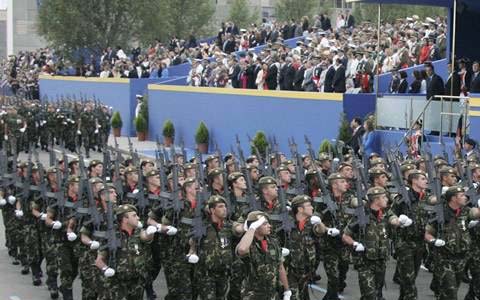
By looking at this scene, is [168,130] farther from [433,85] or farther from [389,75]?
[433,85]

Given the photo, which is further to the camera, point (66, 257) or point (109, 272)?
point (66, 257)

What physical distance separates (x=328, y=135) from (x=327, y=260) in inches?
587

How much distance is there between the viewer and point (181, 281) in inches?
455

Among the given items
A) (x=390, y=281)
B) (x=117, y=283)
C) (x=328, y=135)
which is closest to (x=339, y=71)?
(x=328, y=135)

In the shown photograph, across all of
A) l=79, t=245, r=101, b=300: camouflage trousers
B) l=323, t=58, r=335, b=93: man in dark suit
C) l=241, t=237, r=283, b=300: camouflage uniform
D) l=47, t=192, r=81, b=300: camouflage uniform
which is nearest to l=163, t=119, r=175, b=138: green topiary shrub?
l=323, t=58, r=335, b=93: man in dark suit

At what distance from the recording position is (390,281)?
1417 cm

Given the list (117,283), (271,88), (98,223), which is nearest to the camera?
(117,283)

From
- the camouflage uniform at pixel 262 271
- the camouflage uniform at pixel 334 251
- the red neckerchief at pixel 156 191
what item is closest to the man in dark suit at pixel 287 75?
the red neckerchief at pixel 156 191

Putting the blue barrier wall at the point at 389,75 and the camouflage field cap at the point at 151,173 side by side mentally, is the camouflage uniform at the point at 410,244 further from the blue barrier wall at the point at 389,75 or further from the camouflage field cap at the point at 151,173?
the blue barrier wall at the point at 389,75

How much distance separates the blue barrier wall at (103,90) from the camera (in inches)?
1544

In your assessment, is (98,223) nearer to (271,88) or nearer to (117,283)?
(117,283)

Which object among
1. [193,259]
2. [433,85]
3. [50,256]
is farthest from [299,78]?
[193,259]

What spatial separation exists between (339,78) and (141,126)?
12.1 m

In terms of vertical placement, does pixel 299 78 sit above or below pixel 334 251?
above
